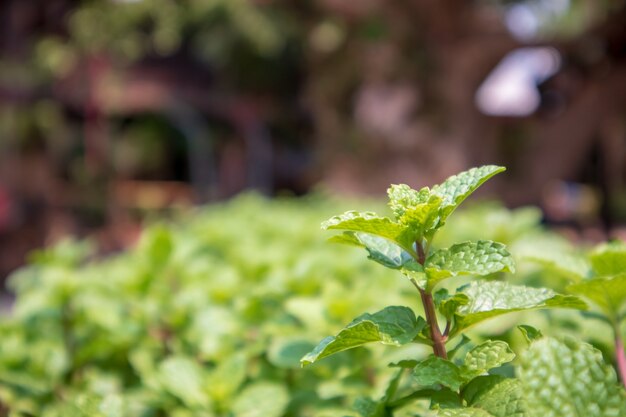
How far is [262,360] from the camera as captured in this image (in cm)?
98

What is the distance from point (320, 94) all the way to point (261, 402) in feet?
24.6


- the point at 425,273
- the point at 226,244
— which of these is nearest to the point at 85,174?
the point at 226,244

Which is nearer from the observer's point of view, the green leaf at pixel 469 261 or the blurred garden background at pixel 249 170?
the green leaf at pixel 469 261

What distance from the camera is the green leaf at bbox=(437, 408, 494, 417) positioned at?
0.50 metres

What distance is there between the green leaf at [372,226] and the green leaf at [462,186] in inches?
1.7

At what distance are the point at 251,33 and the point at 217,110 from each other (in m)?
2.98

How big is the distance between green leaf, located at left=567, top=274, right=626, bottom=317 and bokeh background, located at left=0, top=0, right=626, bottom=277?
256 inches

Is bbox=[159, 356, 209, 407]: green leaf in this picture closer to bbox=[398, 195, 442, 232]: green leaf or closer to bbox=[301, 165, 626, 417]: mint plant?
bbox=[301, 165, 626, 417]: mint plant

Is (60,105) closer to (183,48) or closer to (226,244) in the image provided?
(183,48)

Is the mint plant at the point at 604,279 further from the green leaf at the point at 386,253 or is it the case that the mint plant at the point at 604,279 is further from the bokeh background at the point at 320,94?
the bokeh background at the point at 320,94

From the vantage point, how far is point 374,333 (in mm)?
551

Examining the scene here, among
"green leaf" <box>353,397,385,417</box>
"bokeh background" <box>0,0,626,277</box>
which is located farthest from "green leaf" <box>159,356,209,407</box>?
"bokeh background" <box>0,0,626,277</box>

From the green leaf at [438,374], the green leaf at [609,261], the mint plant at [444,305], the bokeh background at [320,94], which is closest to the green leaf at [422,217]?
the mint plant at [444,305]

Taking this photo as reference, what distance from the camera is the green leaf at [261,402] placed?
0.74 m
